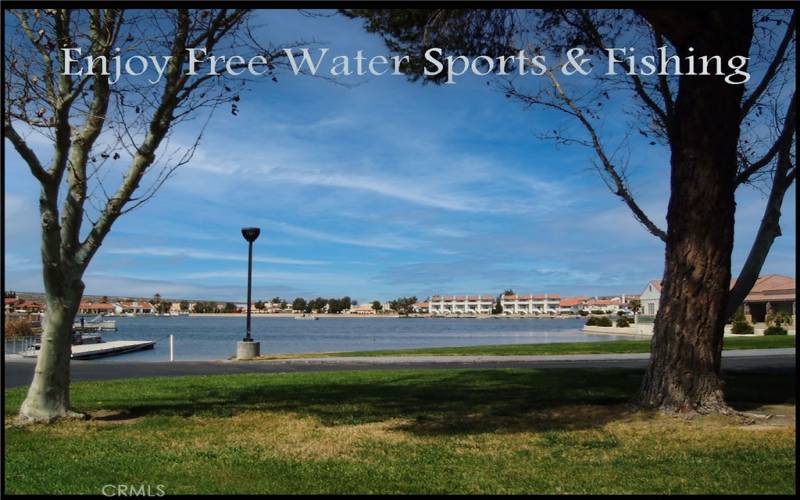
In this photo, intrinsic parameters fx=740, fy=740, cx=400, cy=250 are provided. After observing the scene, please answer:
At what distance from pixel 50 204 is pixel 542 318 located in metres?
182

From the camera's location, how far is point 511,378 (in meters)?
15.3

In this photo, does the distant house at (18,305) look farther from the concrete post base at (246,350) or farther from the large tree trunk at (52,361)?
the large tree trunk at (52,361)

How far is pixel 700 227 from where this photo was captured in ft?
31.5

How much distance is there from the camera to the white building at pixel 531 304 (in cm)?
18350

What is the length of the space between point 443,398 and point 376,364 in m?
9.21

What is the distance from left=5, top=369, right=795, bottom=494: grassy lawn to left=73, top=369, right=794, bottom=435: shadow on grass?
0.04 m

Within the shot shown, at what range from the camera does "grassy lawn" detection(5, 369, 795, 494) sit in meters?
6.17

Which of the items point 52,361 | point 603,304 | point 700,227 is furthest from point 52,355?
point 603,304

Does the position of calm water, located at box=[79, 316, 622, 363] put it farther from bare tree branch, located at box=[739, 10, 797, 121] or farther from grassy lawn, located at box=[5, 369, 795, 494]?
bare tree branch, located at box=[739, 10, 797, 121]

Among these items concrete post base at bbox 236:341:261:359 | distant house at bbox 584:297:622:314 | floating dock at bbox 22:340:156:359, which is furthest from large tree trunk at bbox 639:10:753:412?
distant house at bbox 584:297:622:314

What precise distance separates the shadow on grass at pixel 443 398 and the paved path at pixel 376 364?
2952 mm

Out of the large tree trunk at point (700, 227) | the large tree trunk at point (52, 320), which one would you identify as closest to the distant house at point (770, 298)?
the large tree trunk at point (700, 227)

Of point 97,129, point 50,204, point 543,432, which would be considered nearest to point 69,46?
point 97,129

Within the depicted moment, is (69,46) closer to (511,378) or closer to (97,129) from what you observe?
(97,129)
